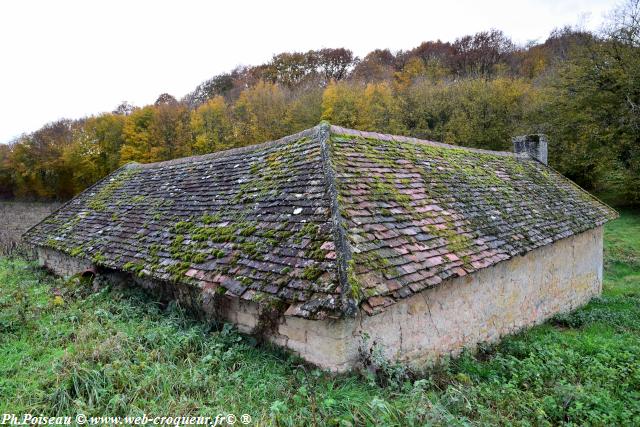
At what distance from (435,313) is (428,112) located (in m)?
22.0

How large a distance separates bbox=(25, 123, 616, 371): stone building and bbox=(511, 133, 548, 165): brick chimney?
3.65 metres

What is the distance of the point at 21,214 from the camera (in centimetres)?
2959

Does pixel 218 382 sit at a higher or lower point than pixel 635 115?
lower

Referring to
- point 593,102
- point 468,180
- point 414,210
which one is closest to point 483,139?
point 593,102

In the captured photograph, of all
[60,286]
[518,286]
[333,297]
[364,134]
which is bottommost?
[518,286]

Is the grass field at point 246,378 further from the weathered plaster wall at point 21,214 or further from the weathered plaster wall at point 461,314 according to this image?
the weathered plaster wall at point 21,214

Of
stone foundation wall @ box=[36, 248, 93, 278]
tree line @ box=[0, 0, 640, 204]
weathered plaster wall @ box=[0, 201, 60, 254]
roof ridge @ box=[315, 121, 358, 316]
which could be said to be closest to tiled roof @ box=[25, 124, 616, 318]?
roof ridge @ box=[315, 121, 358, 316]

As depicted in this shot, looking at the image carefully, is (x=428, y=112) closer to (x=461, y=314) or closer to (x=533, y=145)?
(x=533, y=145)

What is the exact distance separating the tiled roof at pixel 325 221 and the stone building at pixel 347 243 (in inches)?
1.2

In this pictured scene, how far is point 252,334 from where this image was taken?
5398mm

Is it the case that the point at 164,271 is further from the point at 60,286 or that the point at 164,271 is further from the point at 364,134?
the point at 364,134

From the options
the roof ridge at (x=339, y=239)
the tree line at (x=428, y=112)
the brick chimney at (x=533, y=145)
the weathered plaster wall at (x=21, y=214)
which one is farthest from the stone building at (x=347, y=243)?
the weathered plaster wall at (x=21, y=214)

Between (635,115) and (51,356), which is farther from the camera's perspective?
(635,115)

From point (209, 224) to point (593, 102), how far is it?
70.9ft
